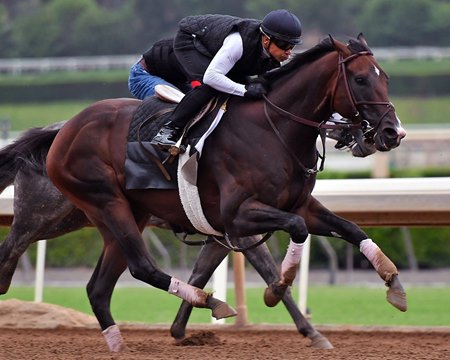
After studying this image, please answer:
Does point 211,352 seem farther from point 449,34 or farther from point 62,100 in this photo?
point 449,34

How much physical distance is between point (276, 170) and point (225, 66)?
0.63m

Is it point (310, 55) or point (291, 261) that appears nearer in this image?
point (291, 261)

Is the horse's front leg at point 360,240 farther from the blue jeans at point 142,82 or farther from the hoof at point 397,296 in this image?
the blue jeans at point 142,82

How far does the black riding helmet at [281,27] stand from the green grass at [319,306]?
3605mm

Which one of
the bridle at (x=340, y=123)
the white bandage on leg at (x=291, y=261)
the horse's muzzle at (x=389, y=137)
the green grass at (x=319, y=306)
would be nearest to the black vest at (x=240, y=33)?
the bridle at (x=340, y=123)

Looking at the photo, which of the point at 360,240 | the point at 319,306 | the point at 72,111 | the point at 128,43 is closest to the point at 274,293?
the point at 360,240

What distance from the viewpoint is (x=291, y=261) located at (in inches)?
259

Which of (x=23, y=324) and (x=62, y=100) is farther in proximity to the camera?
(x=62, y=100)

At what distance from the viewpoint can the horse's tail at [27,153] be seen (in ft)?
26.2

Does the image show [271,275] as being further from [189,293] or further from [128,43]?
[128,43]

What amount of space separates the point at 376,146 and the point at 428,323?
3.72 m

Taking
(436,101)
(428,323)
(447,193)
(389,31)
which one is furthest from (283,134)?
(389,31)

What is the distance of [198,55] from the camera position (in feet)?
23.2

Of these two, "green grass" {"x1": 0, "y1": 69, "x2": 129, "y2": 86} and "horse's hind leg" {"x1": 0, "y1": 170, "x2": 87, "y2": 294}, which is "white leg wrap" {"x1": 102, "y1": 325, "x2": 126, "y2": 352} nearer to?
"horse's hind leg" {"x1": 0, "y1": 170, "x2": 87, "y2": 294}
